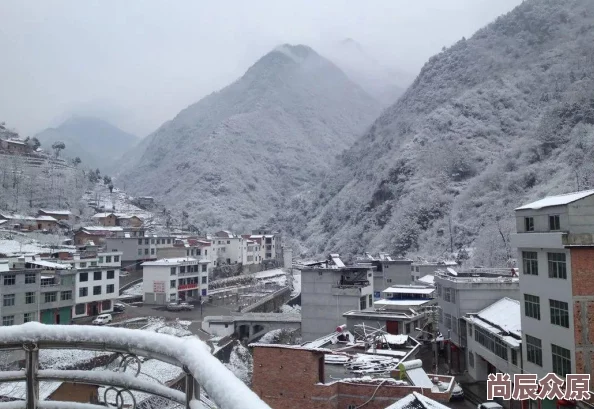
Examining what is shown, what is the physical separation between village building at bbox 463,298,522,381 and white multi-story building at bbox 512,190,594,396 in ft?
5.22

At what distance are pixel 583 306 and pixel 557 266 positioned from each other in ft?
4.88

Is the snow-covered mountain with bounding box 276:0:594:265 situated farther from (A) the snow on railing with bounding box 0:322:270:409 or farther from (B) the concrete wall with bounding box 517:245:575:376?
(A) the snow on railing with bounding box 0:322:270:409

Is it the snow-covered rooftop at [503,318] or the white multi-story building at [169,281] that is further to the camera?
the white multi-story building at [169,281]

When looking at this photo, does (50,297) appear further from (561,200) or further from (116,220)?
(116,220)

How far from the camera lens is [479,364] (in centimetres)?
2305

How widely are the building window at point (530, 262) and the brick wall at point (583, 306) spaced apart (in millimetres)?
2113

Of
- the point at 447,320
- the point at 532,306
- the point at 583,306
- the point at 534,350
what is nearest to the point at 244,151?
the point at 447,320

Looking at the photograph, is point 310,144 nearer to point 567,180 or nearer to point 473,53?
point 473,53

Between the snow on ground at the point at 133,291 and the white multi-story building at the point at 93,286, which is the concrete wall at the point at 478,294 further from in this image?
the snow on ground at the point at 133,291

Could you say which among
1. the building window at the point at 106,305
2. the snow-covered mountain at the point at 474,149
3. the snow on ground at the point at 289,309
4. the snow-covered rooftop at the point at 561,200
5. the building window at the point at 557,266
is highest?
the snow-covered mountain at the point at 474,149

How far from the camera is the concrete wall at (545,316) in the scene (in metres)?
14.8

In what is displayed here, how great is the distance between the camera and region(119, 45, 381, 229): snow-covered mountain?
116812mm

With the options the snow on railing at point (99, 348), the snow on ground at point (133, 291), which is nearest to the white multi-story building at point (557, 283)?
the snow on railing at point (99, 348)

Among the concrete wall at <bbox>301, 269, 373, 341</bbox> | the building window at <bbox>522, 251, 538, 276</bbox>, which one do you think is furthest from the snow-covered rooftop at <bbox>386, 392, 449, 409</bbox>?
the concrete wall at <bbox>301, 269, 373, 341</bbox>
